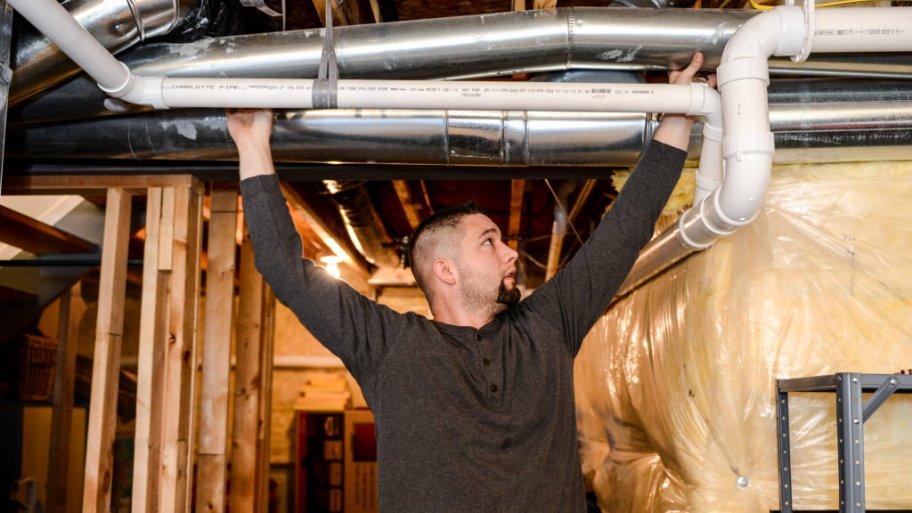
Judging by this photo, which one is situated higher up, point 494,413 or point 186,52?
point 186,52

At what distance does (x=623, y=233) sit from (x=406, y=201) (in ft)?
7.57

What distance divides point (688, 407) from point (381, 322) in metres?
0.86

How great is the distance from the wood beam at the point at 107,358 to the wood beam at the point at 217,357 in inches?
16.9

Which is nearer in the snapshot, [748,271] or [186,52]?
[186,52]

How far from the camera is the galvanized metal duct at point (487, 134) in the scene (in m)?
1.89

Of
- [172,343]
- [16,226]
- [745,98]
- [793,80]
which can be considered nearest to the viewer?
[745,98]

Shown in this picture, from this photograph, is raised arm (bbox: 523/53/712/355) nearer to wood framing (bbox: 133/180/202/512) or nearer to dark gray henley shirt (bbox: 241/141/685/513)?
dark gray henley shirt (bbox: 241/141/685/513)

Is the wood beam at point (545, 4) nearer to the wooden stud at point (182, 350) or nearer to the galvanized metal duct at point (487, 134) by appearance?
the galvanized metal duct at point (487, 134)

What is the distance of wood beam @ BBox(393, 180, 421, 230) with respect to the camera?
3.62 m

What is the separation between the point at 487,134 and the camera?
1.99m

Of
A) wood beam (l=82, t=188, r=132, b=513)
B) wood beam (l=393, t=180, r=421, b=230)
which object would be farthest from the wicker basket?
wood beam (l=393, t=180, r=421, b=230)

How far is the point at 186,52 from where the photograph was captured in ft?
6.00

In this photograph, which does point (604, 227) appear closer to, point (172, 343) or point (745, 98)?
point (745, 98)

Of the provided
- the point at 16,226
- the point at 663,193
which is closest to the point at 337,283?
the point at 663,193
